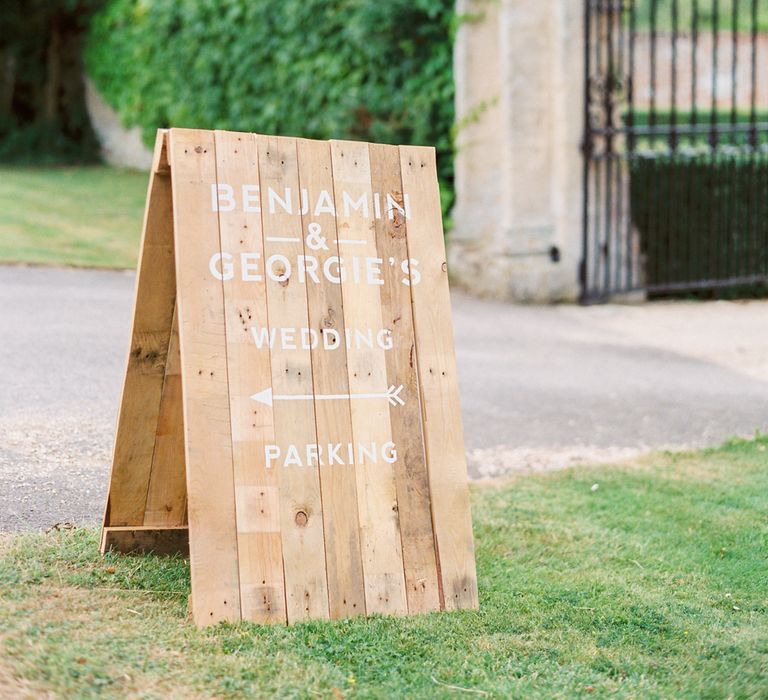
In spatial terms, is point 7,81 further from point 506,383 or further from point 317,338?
point 317,338

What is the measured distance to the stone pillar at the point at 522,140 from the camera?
950 cm

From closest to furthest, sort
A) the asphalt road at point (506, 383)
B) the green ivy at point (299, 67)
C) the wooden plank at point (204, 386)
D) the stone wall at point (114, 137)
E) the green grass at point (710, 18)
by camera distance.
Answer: the wooden plank at point (204, 386)
the asphalt road at point (506, 383)
the green ivy at point (299, 67)
the stone wall at point (114, 137)
the green grass at point (710, 18)

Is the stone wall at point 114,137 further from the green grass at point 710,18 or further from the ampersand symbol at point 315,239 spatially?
the green grass at point 710,18

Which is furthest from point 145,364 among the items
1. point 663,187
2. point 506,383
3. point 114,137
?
point 114,137

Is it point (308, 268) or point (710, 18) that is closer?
point (308, 268)

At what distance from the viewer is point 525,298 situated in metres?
9.83

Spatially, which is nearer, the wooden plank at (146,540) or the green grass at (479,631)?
the green grass at (479,631)

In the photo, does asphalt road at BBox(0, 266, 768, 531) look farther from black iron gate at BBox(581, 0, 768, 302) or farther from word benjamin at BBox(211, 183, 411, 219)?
word benjamin at BBox(211, 183, 411, 219)

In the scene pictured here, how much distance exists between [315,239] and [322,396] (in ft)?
1.57

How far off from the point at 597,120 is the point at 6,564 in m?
7.72

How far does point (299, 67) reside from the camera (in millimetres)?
11172

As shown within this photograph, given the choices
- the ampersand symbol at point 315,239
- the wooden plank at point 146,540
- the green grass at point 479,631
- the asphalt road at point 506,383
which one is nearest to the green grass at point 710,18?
the asphalt road at point 506,383

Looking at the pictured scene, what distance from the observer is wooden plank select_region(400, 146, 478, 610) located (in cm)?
327

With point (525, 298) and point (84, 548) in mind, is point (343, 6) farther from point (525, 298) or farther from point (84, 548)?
point (84, 548)
